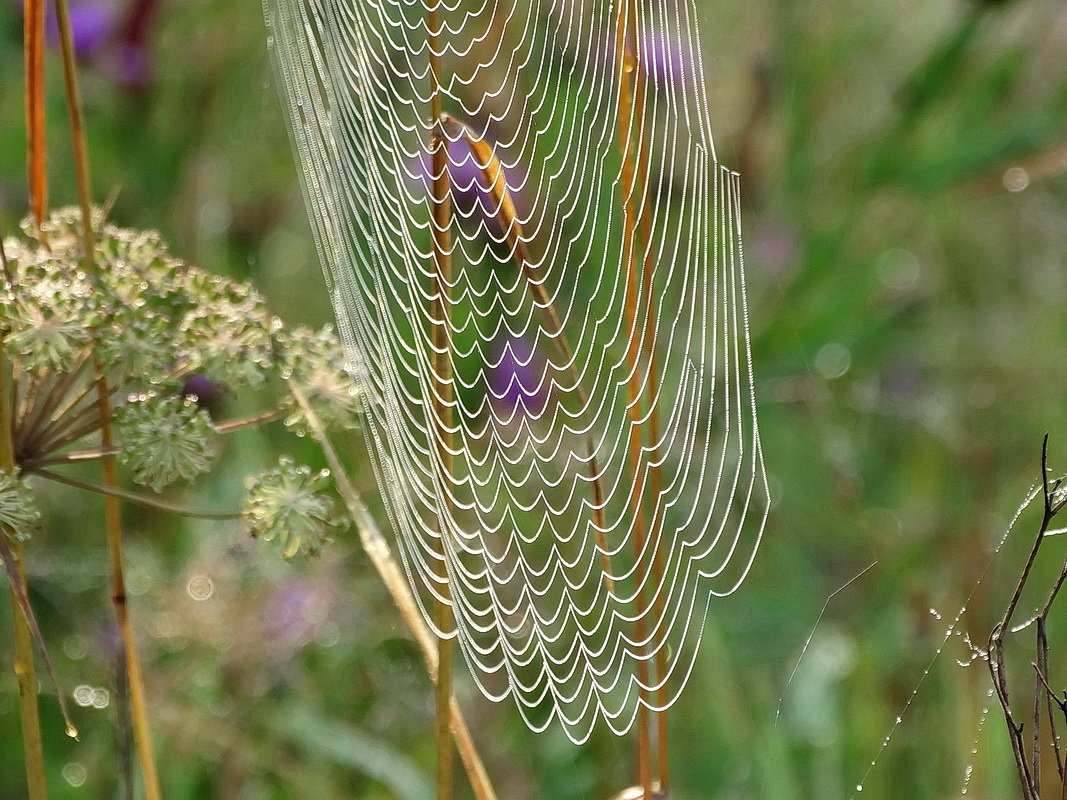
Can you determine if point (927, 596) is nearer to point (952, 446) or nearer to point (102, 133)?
point (952, 446)

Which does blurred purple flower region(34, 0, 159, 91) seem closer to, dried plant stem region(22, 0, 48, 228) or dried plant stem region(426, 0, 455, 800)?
dried plant stem region(22, 0, 48, 228)

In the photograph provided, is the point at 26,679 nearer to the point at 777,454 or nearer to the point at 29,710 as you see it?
the point at 29,710

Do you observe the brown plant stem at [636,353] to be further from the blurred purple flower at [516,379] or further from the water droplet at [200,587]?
the blurred purple flower at [516,379]

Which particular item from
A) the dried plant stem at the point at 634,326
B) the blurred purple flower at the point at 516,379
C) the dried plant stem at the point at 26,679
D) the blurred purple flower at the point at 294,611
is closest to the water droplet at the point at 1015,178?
the blurred purple flower at the point at 516,379

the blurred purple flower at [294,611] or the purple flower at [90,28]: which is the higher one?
the purple flower at [90,28]

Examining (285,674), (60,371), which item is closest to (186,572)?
(285,674)
